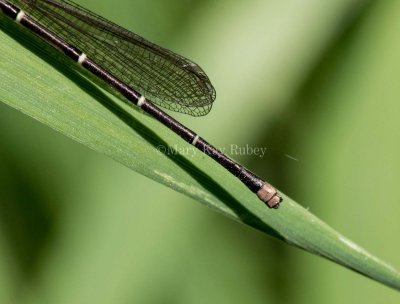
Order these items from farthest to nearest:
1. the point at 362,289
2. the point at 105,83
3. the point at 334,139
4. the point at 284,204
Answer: the point at 334,139 < the point at 362,289 < the point at 105,83 < the point at 284,204

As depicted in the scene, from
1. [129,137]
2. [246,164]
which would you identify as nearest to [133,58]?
[129,137]

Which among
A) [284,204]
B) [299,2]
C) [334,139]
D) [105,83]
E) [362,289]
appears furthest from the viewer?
[299,2]

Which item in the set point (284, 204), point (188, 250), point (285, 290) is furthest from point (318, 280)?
point (284, 204)

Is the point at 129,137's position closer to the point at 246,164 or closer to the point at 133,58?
the point at 133,58

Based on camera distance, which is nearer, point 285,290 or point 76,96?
point 76,96

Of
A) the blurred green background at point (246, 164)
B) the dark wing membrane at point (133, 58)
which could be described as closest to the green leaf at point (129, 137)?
the dark wing membrane at point (133, 58)

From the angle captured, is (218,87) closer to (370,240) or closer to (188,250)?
(188,250)

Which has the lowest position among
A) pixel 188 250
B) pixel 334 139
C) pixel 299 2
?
pixel 188 250
